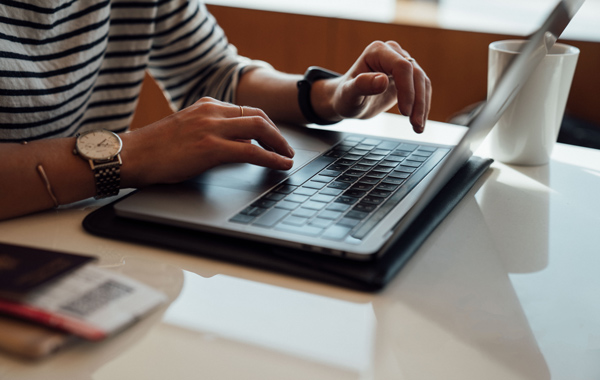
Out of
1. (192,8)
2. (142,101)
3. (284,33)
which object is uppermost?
(192,8)

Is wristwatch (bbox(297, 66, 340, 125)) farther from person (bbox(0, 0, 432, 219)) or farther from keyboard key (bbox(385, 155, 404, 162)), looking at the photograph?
keyboard key (bbox(385, 155, 404, 162))

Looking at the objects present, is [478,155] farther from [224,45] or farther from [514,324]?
[224,45]

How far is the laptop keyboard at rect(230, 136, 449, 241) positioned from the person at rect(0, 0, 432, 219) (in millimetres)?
46

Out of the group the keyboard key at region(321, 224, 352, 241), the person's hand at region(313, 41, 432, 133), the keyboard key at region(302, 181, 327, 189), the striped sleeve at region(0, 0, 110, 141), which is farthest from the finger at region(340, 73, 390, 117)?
the striped sleeve at region(0, 0, 110, 141)

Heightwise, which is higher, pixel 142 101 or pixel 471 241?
pixel 471 241

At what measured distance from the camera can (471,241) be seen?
57 centimetres

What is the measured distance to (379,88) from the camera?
2.50 feet

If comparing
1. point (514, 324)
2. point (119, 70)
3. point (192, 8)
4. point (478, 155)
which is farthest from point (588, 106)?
point (514, 324)

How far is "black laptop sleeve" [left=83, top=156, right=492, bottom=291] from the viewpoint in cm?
47

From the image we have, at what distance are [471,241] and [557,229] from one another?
111 millimetres

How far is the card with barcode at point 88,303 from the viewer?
0.37m

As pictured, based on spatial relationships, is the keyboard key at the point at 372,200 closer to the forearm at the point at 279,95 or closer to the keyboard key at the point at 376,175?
the keyboard key at the point at 376,175

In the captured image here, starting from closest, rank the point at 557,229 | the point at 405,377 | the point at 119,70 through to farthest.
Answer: the point at 405,377 < the point at 557,229 < the point at 119,70

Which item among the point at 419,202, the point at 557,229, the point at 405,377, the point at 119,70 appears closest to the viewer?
the point at 405,377
